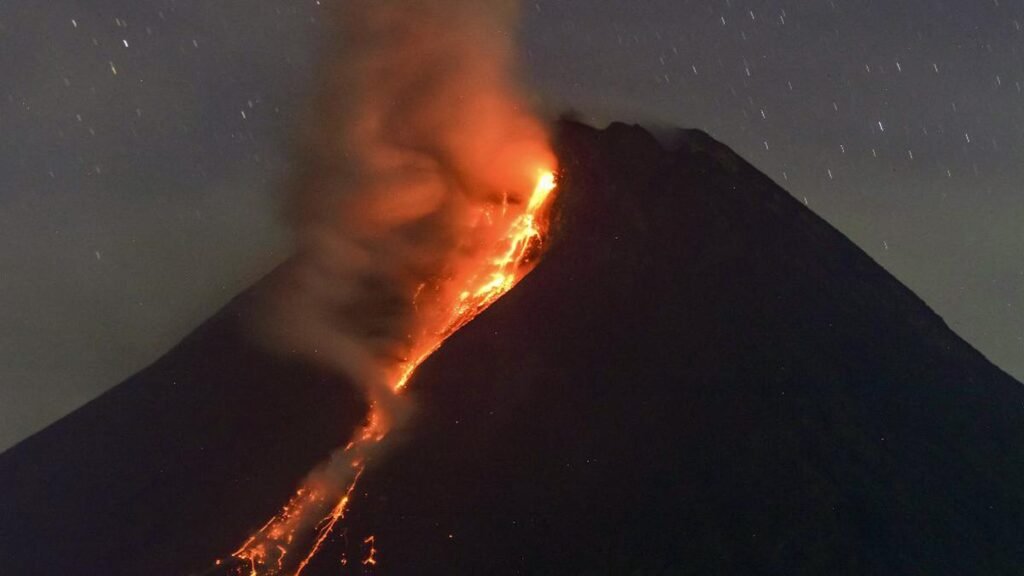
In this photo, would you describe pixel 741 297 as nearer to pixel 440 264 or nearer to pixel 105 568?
pixel 440 264

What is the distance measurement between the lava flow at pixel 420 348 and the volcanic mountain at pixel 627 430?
0.90 m

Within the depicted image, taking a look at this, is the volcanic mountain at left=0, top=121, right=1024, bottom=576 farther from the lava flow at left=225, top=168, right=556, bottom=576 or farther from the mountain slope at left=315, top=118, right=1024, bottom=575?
the lava flow at left=225, top=168, right=556, bottom=576

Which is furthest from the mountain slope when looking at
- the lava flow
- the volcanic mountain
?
the lava flow

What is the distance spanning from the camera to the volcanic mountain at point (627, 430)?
42719mm

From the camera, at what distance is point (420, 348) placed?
181 feet

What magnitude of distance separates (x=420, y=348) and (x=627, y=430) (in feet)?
38.6

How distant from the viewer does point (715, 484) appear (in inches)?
1747

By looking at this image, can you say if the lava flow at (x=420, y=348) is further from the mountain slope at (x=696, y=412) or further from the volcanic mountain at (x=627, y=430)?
the mountain slope at (x=696, y=412)

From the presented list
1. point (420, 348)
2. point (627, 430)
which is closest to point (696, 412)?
point (627, 430)

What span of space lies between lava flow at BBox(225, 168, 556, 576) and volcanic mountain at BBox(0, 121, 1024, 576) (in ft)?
2.94

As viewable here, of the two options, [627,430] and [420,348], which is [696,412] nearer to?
[627,430]

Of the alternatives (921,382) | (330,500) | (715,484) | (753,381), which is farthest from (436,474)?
(921,382)

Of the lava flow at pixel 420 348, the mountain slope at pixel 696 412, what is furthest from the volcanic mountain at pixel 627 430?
the lava flow at pixel 420 348

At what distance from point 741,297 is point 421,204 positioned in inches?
767
